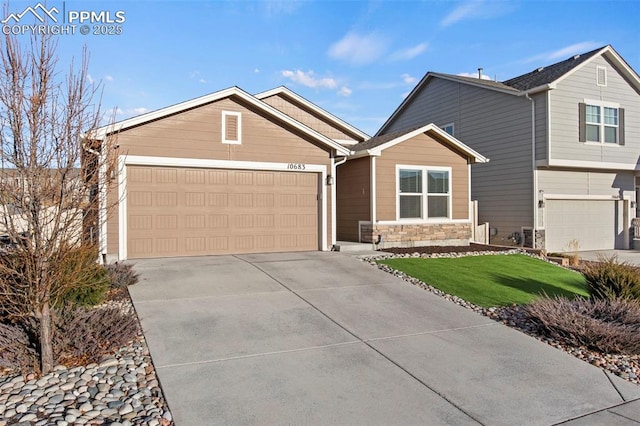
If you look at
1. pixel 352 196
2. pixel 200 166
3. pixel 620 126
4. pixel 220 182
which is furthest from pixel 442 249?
pixel 620 126

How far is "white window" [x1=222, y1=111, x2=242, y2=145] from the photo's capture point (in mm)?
11078

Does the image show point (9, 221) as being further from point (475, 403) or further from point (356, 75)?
point (356, 75)

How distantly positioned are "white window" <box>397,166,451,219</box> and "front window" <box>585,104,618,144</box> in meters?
7.06

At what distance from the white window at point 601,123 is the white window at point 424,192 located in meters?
6.62

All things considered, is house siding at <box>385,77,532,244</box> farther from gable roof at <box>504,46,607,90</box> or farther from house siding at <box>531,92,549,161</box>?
gable roof at <box>504,46,607,90</box>

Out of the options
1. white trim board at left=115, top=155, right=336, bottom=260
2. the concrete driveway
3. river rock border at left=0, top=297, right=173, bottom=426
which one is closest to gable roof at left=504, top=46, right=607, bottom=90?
white trim board at left=115, top=155, right=336, bottom=260

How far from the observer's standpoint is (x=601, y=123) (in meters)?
17.0

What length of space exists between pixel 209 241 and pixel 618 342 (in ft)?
28.4

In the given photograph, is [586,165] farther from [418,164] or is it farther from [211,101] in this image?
[211,101]

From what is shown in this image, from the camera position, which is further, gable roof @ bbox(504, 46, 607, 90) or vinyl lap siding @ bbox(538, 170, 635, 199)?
vinyl lap siding @ bbox(538, 170, 635, 199)

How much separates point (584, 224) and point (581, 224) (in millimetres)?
202

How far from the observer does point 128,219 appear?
399 inches

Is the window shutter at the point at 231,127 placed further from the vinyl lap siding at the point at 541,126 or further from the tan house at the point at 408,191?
the vinyl lap siding at the point at 541,126

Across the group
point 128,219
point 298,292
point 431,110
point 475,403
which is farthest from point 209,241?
point 431,110
